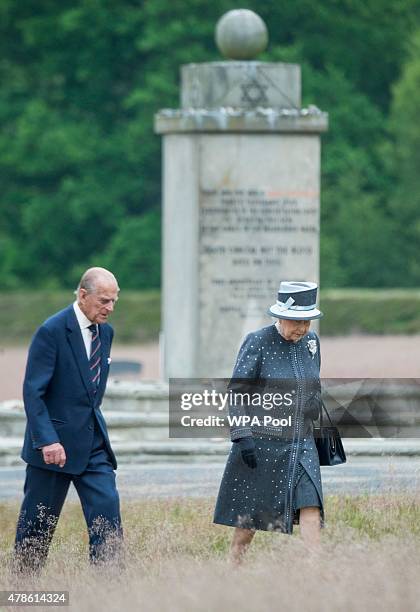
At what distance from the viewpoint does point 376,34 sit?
44250mm

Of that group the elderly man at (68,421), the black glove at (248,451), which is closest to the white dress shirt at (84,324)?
the elderly man at (68,421)

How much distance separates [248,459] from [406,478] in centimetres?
230

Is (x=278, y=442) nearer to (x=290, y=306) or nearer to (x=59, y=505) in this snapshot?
(x=290, y=306)

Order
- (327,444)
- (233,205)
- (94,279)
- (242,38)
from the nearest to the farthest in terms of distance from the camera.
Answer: (94,279) < (327,444) < (233,205) < (242,38)

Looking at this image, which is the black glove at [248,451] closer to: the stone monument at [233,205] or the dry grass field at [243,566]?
the dry grass field at [243,566]

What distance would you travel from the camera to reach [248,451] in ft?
30.0

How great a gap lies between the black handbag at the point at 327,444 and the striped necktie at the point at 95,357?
123cm

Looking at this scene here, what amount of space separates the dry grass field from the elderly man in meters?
0.24

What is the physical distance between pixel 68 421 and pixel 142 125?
32.4 m

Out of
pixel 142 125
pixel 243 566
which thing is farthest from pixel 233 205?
pixel 142 125

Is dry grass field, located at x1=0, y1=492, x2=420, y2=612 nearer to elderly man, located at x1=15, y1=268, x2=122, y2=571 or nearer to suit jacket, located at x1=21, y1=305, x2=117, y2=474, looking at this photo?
elderly man, located at x1=15, y1=268, x2=122, y2=571

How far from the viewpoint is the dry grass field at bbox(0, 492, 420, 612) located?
6852 millimetres

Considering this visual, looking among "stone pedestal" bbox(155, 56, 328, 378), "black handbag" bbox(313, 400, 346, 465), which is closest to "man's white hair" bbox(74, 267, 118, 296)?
"black handbag" bbox(313, 400, 346, 465)

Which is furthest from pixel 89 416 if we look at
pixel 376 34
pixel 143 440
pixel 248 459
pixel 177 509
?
pixel 376 34
